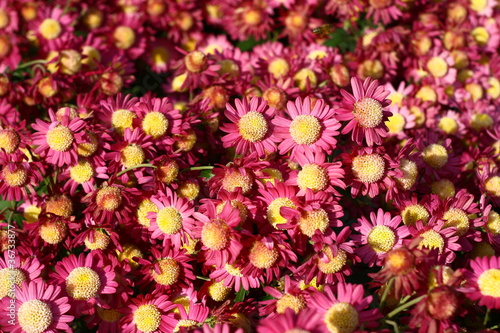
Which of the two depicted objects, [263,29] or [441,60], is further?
[263,29]

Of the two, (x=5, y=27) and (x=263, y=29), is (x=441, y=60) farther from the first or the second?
(x=5, y=27)

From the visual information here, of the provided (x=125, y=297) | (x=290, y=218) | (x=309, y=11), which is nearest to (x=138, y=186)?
(x=125, y=297)

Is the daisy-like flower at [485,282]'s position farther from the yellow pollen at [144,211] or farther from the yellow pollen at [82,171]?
the yellow pollen at [82,171]

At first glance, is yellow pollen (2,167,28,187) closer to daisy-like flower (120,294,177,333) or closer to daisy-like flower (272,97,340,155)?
daisy-like flower (120,294,177,333)

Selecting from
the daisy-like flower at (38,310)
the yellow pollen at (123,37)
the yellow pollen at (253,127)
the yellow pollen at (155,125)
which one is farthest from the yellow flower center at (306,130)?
the yellow pollen at (123,37)

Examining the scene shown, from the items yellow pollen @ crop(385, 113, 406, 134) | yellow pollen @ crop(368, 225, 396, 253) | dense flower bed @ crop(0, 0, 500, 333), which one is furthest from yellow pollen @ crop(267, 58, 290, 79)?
yellow pollen @ crop(368, 225, 396, 253)

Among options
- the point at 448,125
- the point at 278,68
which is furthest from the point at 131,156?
the point at 448,125
